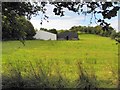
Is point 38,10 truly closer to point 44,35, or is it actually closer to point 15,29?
point 15,29

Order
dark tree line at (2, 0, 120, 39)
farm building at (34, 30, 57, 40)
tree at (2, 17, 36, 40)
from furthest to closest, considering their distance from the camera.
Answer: farm building at (34, 30, 57, 40), tree at (2, 17, 36, 40), dark tree line at (2, 0, 120, 39)

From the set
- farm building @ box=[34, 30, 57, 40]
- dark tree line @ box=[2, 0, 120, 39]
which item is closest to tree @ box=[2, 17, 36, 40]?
dark tree line @ box=[2, 0, 120, 39]

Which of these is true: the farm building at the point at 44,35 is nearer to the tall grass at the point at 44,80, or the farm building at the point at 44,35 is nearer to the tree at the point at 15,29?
the tree at the point at 15,29

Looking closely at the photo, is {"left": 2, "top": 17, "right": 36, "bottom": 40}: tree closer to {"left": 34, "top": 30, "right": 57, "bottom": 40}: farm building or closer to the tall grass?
the tall grass

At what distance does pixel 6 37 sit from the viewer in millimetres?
7828

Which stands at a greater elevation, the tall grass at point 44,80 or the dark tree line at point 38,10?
the dark tree line at point 38,10

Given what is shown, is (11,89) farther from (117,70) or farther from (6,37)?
(117,70)

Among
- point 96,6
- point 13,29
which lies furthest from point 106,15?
point 13,29

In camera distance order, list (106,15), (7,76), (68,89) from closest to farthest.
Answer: (106,15), (68,89), (7,76)

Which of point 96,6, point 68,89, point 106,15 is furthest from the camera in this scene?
point 68,89

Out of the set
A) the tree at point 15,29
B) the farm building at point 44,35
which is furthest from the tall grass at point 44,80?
the farm building at point 44,35

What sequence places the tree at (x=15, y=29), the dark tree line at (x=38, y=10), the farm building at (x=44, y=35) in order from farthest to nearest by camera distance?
the farm building at (x=44, y=35)
the tree at (x=15, y=29)
the dark tree line at (x=38, y=10)

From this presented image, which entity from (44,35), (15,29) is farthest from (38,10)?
(44,35)

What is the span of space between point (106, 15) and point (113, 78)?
2.05 metres
